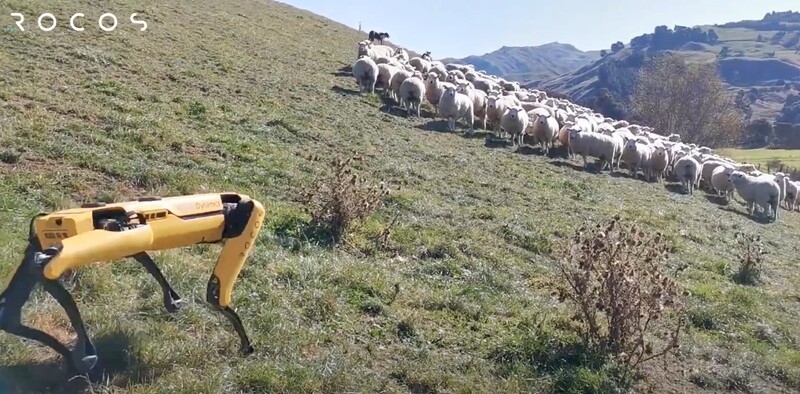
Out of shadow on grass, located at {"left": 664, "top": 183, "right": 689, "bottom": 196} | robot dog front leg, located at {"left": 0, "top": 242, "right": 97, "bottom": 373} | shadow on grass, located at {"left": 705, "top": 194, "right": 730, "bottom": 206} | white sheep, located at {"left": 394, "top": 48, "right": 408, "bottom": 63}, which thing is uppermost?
white sheep, located at {"left": 394, "top": 48, "right": 408, "bottom": 63}

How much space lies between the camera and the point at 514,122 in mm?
22203

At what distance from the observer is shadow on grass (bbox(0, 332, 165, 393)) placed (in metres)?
4.20

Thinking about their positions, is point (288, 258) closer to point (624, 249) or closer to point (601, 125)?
point (624, 249)

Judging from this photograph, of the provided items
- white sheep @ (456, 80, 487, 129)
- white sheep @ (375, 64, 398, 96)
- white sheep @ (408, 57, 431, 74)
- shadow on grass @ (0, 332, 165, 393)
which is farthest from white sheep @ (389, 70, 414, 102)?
shadow on grass @ (0, 332, 165, 393)

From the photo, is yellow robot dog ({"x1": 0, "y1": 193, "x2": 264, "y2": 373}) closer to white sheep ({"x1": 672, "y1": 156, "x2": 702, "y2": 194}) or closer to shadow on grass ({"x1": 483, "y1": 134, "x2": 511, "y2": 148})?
shadow on grass ({"x1": 483, "y1": 134, "x2": 511, "y2": 148})

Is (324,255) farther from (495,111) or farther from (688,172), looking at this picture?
(688,172)

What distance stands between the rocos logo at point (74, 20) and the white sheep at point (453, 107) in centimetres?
1047

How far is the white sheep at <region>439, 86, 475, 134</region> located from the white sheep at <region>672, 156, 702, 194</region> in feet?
23.0

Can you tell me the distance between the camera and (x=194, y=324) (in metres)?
5.32

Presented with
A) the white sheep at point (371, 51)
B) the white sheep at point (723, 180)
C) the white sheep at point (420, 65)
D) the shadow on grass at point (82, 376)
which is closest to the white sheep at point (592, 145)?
the white sheep at point (723, 180)

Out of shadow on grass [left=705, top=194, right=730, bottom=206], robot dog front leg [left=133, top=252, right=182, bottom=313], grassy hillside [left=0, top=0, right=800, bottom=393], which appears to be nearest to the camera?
robot dog front leg [left=133, top=252, right=182, bottom=313]

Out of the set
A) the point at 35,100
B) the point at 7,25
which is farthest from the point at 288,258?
the point at 7,25

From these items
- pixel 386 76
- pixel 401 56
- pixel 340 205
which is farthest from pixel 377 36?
pixel 340 205

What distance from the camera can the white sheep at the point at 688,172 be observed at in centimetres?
2319
